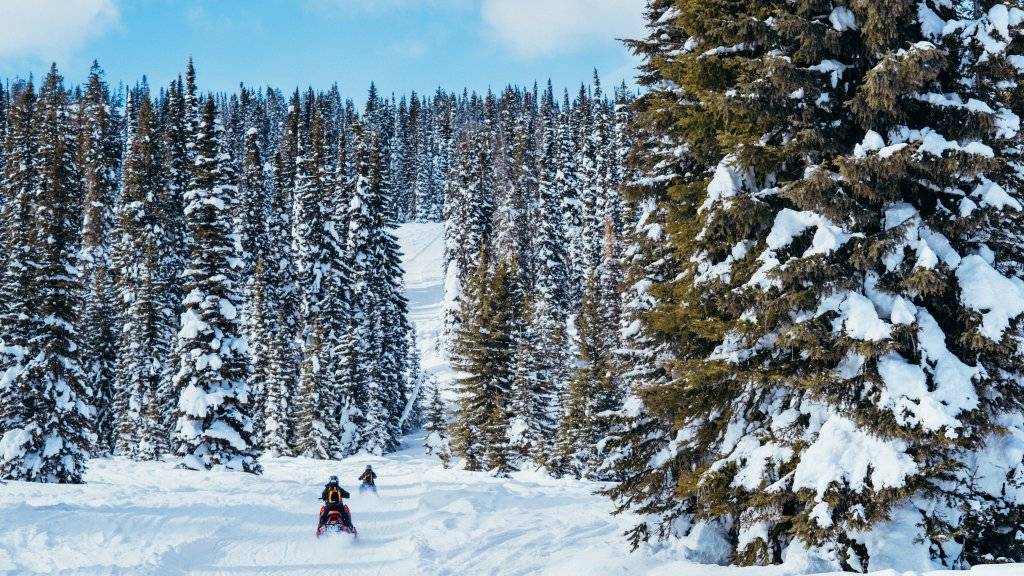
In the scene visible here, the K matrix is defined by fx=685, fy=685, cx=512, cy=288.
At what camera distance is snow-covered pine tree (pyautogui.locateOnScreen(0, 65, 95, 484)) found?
78.5 ft

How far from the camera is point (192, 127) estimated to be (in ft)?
91.8

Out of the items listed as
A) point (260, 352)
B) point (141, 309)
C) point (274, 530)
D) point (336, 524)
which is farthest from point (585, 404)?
point (141, 309)

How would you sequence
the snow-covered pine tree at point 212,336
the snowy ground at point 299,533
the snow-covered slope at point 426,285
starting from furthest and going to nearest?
the snow-covered slope at point 426,285
the snow-covered pine tree at point 212,336
the snowy ground at point 299,533

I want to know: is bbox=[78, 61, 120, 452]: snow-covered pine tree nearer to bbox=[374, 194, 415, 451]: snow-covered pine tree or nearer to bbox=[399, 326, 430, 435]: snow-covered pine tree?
bbox=[374, 194, 415, 451]: snow-covered pine tree

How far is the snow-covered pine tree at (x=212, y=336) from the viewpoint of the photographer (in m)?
26.3

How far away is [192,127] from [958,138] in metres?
27.2

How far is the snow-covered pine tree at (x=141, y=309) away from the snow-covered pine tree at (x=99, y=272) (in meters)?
1.24

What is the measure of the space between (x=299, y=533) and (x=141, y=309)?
112 ft

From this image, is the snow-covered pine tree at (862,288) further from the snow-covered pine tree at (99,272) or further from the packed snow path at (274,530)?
the snow-covered pine tree at (99,272)

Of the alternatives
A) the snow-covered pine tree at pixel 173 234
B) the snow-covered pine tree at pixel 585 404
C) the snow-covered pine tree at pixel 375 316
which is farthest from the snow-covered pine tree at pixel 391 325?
the snow-covered pine tree at pixel 585 404

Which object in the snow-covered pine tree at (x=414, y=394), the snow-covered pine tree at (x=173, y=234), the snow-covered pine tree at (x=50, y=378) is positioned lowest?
the snow-covered pine tree at (x=414, y=394)

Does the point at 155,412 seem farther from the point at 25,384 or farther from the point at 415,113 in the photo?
the point at 415,113

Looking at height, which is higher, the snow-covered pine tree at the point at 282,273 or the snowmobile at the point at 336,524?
the snow-covered pine tree at the point at 282,273

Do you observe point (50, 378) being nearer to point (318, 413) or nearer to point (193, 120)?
point (193, 120)
